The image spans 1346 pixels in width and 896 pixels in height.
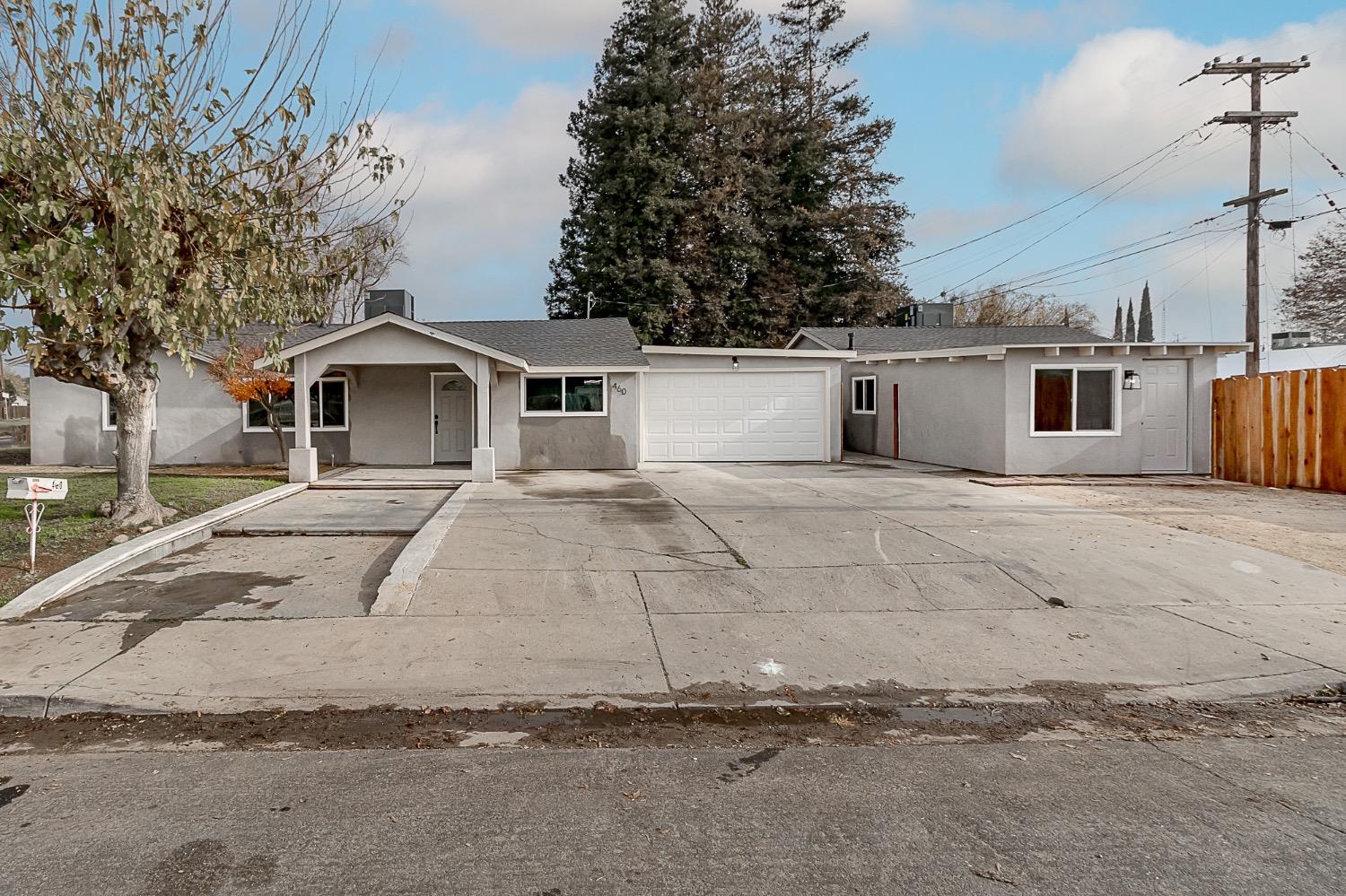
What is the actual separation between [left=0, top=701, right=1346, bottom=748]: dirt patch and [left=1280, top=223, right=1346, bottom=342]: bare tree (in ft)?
89.6

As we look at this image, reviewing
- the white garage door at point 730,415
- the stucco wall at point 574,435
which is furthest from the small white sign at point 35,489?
the white garage door at point 730,415

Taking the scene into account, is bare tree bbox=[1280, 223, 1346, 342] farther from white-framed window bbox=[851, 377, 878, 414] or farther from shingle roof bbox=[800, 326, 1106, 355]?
white-framed window bbox=[851, 377, 878, 414]

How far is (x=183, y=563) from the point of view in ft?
27.6

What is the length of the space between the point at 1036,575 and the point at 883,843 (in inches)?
207

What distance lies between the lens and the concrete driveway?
525 centimetres

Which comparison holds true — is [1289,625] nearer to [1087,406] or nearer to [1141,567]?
[1141,567]

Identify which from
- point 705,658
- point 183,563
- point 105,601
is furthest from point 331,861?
point 183,563

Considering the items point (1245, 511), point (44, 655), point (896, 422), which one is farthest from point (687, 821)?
point (896, 422)

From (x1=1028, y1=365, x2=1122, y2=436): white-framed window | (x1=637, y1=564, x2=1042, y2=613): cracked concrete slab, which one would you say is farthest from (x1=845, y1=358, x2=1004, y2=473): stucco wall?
(x1=637, y1=564, x2=1042, y2=613): cracked concrete slab

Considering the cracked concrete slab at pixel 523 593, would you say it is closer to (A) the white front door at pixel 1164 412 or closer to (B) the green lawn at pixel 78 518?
(B) the green lawn at pixel 78 518

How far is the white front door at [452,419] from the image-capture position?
18.9 m

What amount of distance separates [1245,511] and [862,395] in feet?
38.9

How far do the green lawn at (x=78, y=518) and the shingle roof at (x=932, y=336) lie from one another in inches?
614

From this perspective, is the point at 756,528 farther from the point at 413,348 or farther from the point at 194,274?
the point at 413,348
